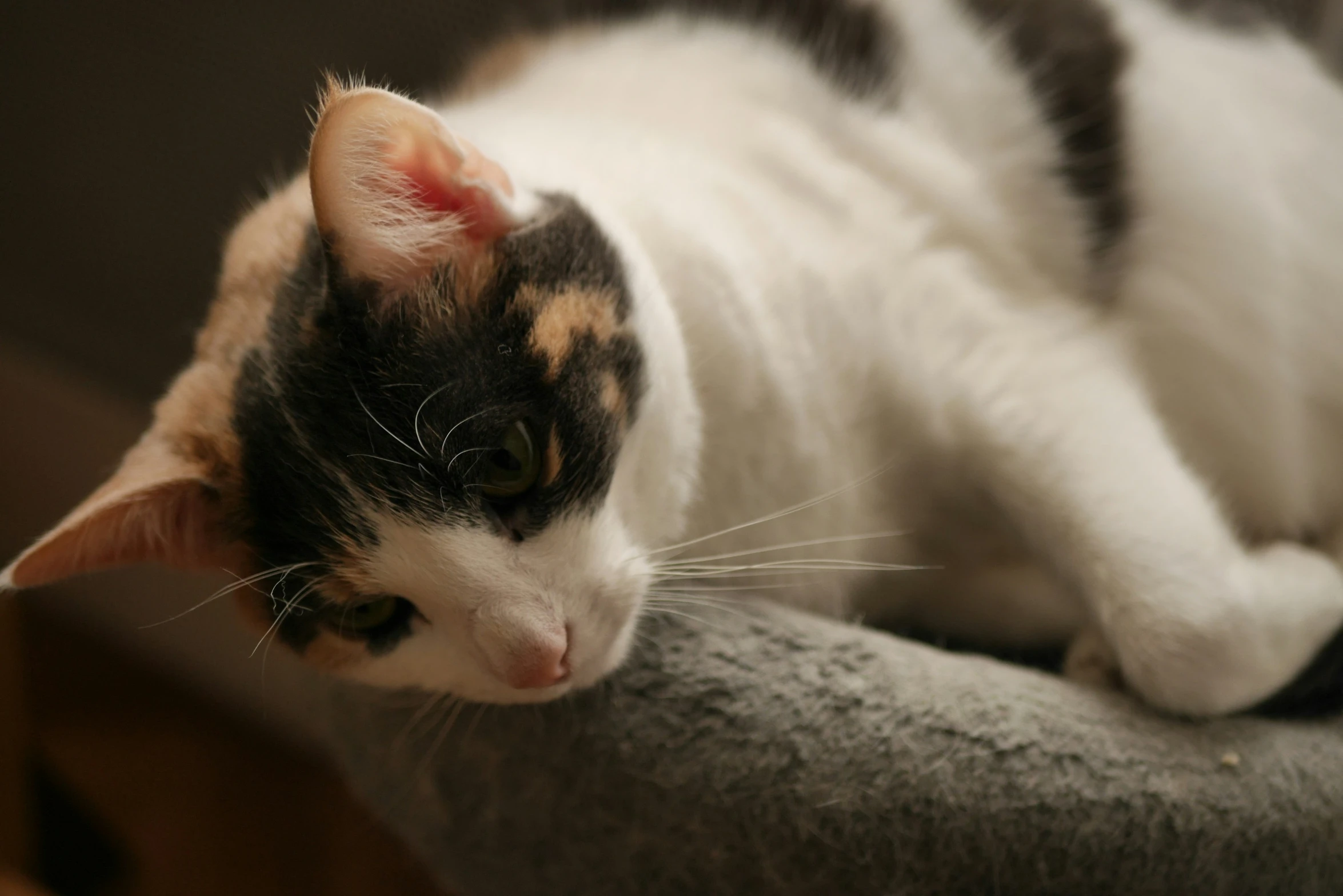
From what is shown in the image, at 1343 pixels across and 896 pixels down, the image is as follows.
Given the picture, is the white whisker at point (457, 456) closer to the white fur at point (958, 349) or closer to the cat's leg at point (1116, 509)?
the white fur at point (958, 349)

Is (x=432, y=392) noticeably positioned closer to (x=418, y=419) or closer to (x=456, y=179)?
(x=418, y=419)

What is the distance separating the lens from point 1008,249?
3.92ft

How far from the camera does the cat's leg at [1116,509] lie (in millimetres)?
920

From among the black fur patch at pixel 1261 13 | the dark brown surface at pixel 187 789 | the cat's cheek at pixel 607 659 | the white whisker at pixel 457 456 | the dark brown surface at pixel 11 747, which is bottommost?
the dark brown surface at pixel 187 789

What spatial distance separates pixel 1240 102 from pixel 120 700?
7.82 ft

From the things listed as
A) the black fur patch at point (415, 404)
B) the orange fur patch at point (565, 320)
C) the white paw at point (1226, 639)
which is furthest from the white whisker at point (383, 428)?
the white paw at point (1226, 639)

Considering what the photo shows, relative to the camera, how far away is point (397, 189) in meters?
0.75

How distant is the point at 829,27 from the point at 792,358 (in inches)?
18.8

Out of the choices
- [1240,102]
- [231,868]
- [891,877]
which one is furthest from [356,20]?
[231,868]

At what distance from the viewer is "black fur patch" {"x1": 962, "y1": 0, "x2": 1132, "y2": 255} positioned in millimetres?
1219

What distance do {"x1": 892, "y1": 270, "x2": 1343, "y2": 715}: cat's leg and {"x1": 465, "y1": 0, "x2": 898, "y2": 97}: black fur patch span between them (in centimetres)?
28

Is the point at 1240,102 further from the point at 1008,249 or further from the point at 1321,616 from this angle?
the point at 1321,616

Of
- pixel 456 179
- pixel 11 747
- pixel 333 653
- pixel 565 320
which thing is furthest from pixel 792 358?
pixel 11 747

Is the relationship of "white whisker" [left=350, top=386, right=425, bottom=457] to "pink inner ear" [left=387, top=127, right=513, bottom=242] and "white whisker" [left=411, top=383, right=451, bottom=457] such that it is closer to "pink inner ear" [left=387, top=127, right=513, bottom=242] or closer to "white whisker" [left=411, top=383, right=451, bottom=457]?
"white whisker" [left=411, top=383, right=451, bottom=457]
